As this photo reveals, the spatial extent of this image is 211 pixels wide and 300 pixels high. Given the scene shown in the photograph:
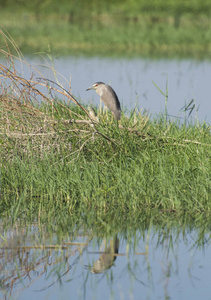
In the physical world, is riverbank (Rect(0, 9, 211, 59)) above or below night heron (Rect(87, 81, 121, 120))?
above

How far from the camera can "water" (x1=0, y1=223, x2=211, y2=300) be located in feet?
13.7

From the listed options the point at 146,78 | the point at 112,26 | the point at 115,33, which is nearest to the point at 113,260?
the point at 146,78

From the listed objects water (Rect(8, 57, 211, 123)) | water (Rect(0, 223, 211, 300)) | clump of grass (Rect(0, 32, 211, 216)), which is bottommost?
water (Rect(0, 223, 211, 300))

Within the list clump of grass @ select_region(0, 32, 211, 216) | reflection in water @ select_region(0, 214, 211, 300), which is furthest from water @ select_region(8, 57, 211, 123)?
reflection in water @ select_region(0, 214, 211, 300)

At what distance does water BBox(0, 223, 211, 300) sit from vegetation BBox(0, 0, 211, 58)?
45.2ft

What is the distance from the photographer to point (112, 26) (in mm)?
31562

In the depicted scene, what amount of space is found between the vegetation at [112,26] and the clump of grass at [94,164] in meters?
11.5

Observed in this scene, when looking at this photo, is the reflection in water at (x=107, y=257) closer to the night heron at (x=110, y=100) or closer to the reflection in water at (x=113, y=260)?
the reflection in water at (x=113, y=260)

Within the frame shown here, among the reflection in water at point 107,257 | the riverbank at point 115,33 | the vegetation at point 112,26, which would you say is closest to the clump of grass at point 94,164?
the reflection in water at point 107,257

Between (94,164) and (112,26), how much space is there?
25.5m

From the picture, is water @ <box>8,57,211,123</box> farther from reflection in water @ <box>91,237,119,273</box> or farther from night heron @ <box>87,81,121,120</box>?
reflection in water @ <box>91,237,119,273</box>

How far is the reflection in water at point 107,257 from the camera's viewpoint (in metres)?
4.52

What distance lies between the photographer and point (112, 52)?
24.0m

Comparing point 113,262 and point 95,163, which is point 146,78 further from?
point 113,262
